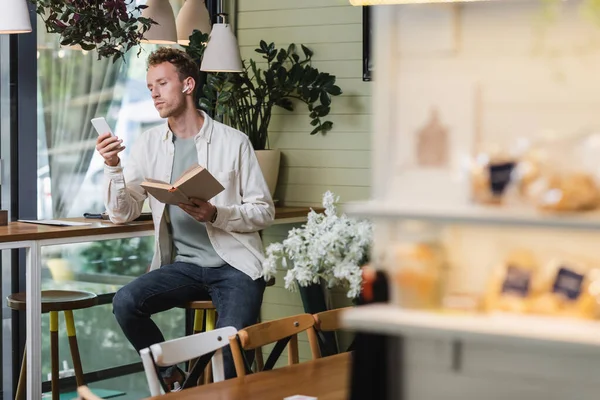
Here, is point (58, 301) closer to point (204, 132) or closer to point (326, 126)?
point (204, 132)

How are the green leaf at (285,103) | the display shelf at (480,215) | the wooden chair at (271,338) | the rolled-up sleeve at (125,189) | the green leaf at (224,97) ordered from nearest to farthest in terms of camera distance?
the display shelf at (480,215)
the wooden chair at (271,338)
the rolled-up sleeve at (125,189)
the green leaf at (224,97)
the green leaf at (285,103)

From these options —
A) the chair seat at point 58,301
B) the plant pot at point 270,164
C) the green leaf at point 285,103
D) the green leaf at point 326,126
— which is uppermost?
the green leaf at point 285,103

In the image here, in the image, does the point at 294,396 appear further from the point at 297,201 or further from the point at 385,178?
the point at 297,201

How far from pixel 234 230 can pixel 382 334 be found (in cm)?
233

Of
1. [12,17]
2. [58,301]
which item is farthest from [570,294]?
[58,301]

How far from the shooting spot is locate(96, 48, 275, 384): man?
3.81 meters

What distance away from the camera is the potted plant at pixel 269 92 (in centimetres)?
490

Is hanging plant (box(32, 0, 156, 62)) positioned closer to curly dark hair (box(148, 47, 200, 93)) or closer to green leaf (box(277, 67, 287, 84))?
curly dark hair (box(148, 47, 200, 93))

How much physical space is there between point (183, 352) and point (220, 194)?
1.51 metres

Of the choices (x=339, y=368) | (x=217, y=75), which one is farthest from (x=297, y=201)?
(x=339, y=368)

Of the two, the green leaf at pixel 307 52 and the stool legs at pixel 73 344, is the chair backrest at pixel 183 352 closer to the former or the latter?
the stool legs at pixel 73 344

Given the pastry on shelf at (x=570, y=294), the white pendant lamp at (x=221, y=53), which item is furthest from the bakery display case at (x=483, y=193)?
the white pendant lamp at (x=221, y=53)

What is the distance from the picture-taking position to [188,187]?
3598mm

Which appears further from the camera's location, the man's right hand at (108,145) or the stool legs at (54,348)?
the stool legs at (54,348)
